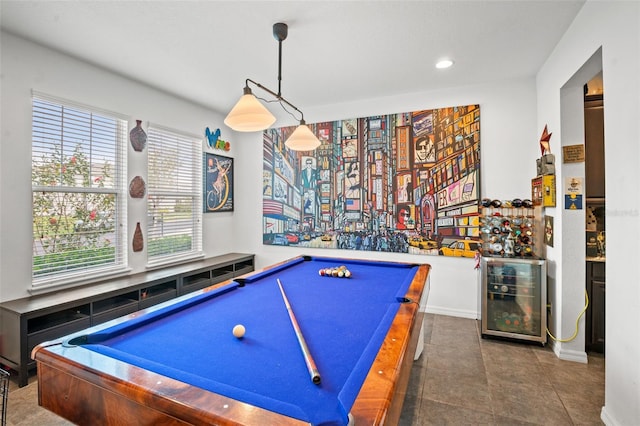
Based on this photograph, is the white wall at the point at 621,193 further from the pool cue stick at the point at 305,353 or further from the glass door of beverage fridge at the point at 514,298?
the pool cue stick at the point at 305,353

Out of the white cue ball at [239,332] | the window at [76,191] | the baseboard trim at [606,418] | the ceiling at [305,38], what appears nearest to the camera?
the white cue ball at [239,332]

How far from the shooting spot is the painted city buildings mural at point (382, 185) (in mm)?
3627

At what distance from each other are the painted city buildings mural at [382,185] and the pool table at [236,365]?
84.9 inches

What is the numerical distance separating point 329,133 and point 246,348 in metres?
3.52

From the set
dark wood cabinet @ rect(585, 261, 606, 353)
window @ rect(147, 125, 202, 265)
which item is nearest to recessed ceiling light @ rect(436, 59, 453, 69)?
dark wood cabinet @ rect(585, 261, 606, 353)

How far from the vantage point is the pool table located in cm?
83

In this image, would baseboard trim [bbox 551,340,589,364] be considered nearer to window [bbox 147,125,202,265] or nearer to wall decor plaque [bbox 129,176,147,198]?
window [bbox 147,125,202,265]

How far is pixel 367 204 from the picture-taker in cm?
409

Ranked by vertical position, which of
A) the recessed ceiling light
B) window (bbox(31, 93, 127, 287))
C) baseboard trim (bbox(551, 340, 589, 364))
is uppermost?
the recessed ceiling light

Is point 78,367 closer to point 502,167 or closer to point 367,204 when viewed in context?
point 367,204

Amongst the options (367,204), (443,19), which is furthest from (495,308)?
(443,19)

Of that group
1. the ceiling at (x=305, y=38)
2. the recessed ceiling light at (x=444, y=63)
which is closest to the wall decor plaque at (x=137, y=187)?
the ceiling at (x=305, y=38)

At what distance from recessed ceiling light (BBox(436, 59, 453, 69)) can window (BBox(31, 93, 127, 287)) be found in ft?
11.3

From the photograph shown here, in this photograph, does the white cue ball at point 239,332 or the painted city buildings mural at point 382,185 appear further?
the painted city buildings mural at point 382,185
